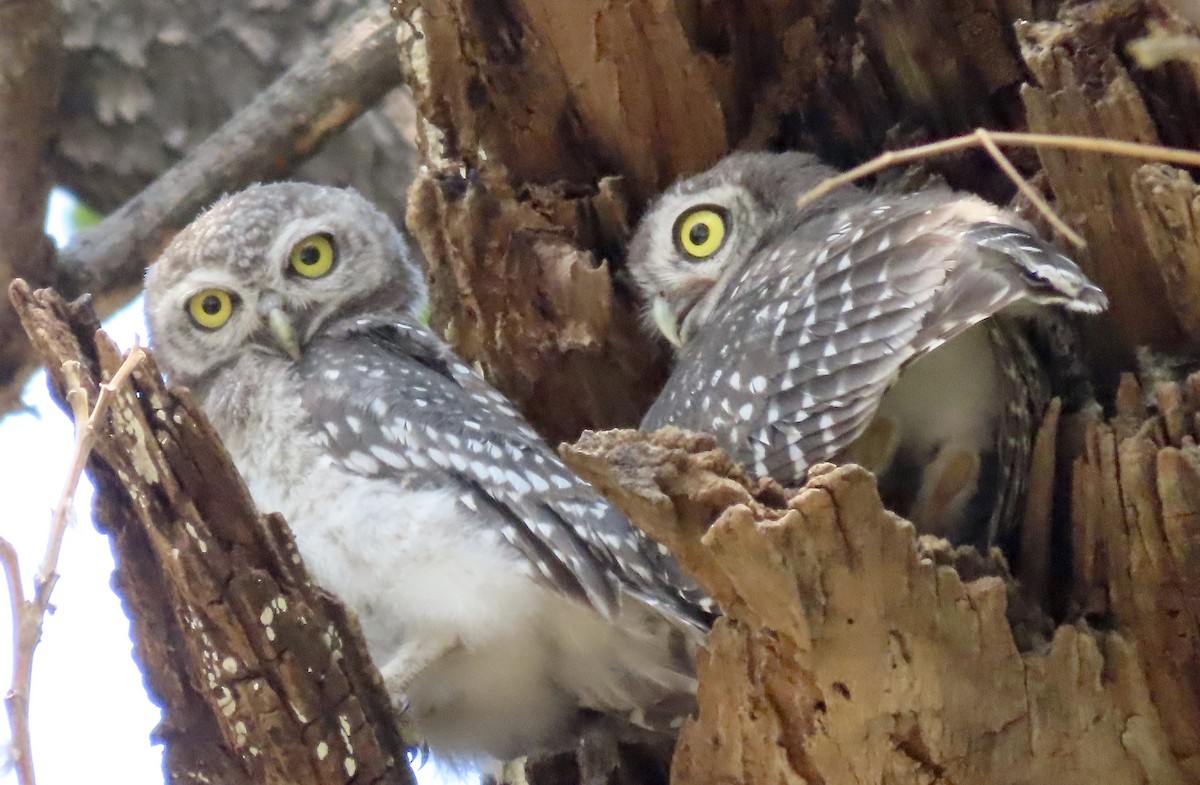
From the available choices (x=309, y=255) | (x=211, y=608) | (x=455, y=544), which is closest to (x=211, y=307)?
(x=309, y=255)

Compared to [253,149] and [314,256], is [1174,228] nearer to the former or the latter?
[314,256]

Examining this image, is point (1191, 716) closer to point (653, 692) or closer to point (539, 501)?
point (653, 692)

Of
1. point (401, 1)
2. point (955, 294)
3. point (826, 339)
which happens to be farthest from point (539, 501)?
point (401, 1)

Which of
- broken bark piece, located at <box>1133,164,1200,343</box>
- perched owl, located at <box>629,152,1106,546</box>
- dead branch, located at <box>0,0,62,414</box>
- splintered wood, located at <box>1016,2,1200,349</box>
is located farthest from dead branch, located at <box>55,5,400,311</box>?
broken bark piece, located at <box>1133,164,1200,343</box>

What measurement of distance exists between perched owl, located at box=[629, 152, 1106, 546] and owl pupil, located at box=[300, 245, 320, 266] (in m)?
0.83

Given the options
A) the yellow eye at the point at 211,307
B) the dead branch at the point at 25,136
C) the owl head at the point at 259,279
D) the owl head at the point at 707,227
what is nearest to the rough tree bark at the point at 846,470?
the owl head at the point at 707,227

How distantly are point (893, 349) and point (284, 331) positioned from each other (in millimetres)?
1275

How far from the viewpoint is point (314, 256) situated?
2969 millimetres

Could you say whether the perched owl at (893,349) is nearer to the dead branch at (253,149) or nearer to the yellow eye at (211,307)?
the yellow eye at (211,307)

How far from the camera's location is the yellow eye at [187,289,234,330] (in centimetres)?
286

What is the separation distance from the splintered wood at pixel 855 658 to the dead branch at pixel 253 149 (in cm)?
203

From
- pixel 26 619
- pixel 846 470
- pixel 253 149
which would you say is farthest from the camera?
pixel 253 149

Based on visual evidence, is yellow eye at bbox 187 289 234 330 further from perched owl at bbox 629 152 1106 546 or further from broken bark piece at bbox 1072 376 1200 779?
broken bark piece at bbox 1072 376 1200 779

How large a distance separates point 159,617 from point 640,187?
1.45 metres
